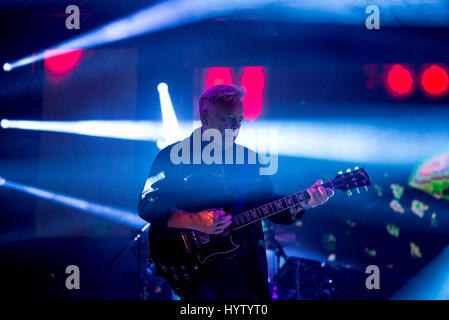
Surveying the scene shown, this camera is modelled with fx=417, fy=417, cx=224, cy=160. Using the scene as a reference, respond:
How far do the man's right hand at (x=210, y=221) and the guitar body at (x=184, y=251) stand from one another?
9cm

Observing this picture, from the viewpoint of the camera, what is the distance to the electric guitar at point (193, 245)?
7.61ft

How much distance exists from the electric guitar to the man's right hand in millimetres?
85

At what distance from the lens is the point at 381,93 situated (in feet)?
17.0

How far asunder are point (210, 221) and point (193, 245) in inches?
9.4

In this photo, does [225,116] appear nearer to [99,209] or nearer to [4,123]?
[99,209]

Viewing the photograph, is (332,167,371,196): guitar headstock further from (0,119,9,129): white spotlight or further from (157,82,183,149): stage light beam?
(0,119,9,129): white spotlight

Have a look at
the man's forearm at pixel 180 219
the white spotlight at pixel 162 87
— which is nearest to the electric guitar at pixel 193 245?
the man's forearm at pixel 180 219

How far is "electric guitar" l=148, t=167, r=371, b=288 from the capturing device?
2318mm

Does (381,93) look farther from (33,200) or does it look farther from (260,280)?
(33,200)

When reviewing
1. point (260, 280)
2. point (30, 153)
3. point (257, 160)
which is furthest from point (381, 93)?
point (30, 153)

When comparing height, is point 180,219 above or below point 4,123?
below

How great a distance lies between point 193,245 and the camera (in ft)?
7.80

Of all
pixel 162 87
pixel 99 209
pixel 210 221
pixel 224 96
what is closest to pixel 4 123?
pixel 99 209
